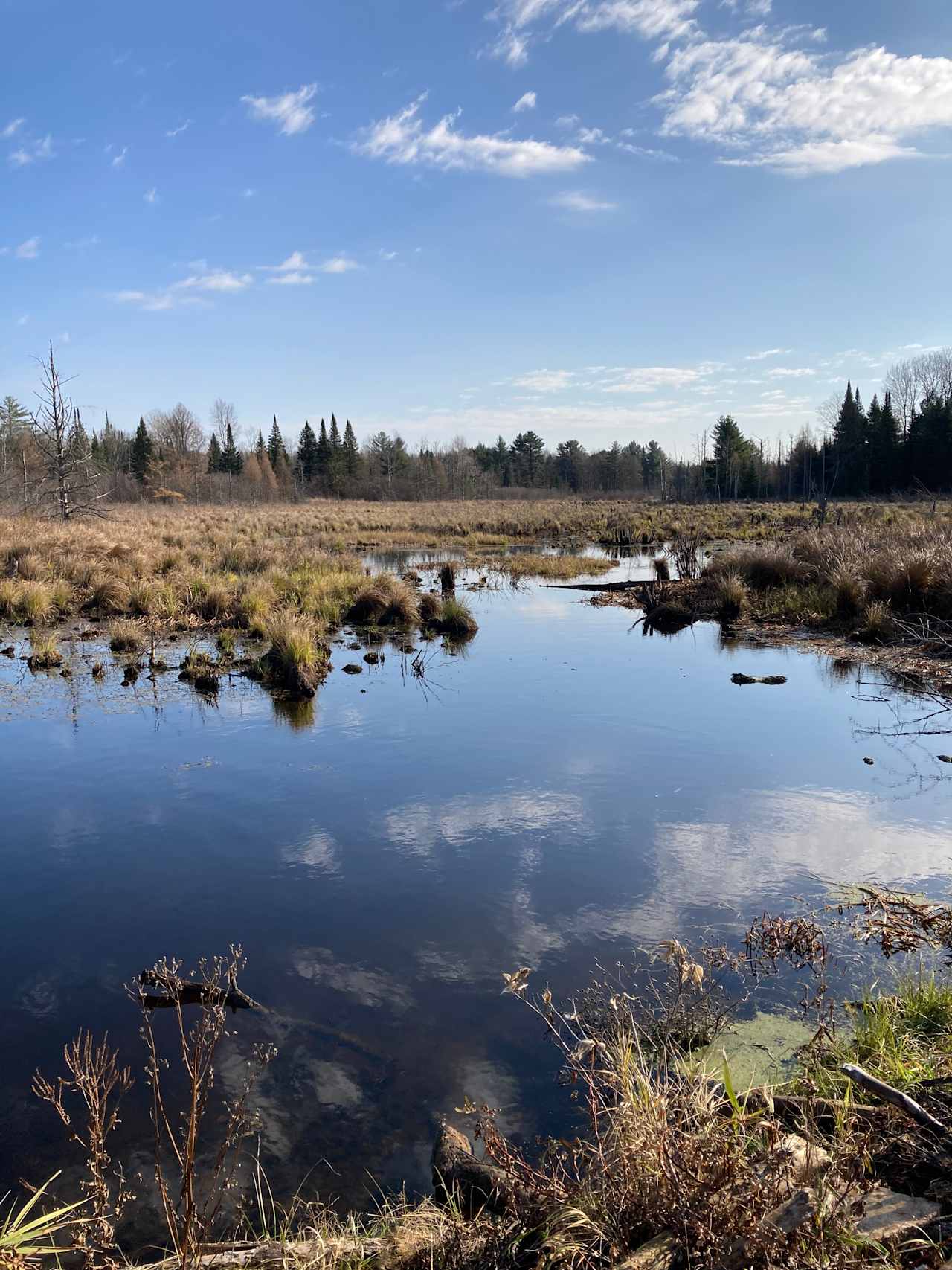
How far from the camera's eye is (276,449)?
89750 millimetres

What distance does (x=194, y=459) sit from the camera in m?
80.9

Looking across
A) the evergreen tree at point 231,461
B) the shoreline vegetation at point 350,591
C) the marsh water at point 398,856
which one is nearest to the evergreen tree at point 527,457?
the evergreen tree at point 231,461

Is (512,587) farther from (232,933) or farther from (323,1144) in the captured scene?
(323,1144)

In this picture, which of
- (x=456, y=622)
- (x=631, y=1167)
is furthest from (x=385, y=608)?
(x=631, y=1167)

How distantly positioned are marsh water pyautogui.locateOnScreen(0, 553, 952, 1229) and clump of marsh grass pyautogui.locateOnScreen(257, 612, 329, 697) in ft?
1.07

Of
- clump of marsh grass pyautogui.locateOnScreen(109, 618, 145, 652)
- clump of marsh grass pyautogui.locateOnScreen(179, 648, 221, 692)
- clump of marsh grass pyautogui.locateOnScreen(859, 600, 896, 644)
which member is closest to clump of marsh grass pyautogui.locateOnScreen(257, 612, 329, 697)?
clump of marsh grass pyautogui.locateOnScreen(179, 648, 221, 692)

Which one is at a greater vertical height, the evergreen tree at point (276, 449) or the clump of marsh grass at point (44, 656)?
the evergreen tree at point (276, 449)

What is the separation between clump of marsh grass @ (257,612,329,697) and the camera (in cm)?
1158

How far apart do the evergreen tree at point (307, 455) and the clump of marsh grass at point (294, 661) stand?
7377 cm

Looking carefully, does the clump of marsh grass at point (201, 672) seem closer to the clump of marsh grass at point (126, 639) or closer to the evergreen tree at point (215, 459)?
the clump of marsh grass at point (126, 639)

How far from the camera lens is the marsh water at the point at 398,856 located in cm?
398

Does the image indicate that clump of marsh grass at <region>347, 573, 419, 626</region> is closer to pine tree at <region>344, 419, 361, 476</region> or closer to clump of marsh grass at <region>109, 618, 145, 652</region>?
clump of marsh grass at <region>109, 618, 145, 652</region>

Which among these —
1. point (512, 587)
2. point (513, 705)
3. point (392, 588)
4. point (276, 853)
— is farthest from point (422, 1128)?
point (512, 587)

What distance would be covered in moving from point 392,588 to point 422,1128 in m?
14.1
